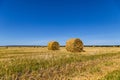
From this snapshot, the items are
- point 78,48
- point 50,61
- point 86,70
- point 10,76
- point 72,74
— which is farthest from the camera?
point 78,48

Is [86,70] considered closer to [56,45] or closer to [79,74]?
[79,74]

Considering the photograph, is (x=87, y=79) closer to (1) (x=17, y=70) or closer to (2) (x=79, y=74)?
(2) (x=79, y=74)

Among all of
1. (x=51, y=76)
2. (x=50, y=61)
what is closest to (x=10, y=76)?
(x=51, y=76)

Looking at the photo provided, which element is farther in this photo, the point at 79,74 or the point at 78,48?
the point at 78,48

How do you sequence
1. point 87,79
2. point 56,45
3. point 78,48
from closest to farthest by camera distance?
point 87,79, point 78,48, point 56,45

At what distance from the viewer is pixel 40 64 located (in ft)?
52.4

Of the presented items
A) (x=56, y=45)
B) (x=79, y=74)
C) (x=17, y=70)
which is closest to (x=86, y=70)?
(x=79, y=74)

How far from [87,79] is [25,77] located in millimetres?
3733

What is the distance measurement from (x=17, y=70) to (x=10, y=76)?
64.4 inches

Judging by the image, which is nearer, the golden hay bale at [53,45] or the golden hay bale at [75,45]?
the golden hay bale at [75,45]

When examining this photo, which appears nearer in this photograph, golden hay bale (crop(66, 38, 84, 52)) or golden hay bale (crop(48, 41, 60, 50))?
golden hay bale (crop(66, 38, 84, 52))

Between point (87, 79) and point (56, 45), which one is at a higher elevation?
point (56, 45)

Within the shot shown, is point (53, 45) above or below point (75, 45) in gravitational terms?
above

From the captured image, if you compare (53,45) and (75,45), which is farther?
(53,45)
